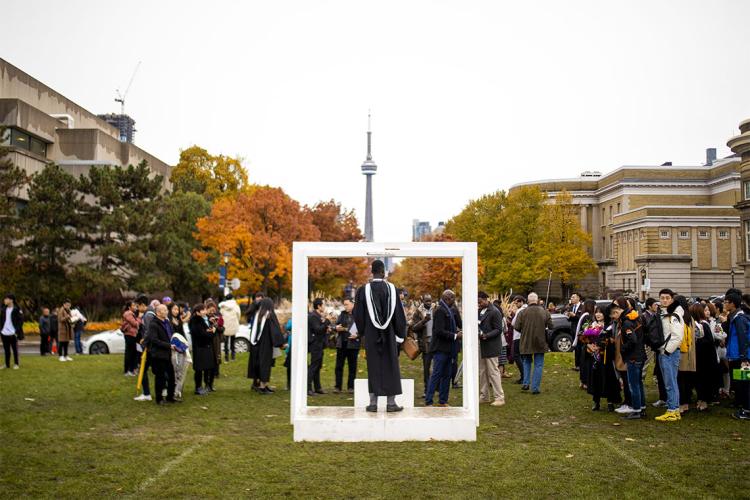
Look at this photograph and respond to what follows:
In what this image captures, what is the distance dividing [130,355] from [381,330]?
31.6ft

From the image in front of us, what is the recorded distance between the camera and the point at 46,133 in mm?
53188

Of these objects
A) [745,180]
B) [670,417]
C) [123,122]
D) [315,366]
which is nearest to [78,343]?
[315,366]

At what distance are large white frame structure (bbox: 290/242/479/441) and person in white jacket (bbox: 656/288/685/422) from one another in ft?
10.1

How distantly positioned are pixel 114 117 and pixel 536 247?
57.7 meters

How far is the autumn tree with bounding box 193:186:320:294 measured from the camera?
44.5 m

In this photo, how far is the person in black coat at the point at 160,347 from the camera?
13.3 meters

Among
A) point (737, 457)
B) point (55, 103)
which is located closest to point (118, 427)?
point (737, 457)

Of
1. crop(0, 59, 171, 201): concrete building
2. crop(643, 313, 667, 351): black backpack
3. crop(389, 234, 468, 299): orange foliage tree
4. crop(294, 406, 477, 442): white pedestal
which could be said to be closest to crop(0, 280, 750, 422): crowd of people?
crop(643, 313, 667, 351): black backpack

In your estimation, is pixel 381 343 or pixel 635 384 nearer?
pixel 381 343

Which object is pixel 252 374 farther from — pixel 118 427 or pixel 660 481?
pixel 660 481

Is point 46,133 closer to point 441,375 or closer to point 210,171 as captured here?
point 210,171

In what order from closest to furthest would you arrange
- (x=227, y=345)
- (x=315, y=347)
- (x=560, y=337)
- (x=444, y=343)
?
1. (x=444, y=343)
2. (x=315, y=347)
3. (x=227, y=345)
4. (x=560, y=337)

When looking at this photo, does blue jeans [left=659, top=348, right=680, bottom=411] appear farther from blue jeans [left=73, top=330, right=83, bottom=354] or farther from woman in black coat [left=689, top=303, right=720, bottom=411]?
blue jeans [left=73, top=330, right=83, bottom=354]

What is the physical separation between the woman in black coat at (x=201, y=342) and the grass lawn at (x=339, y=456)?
1338mm
